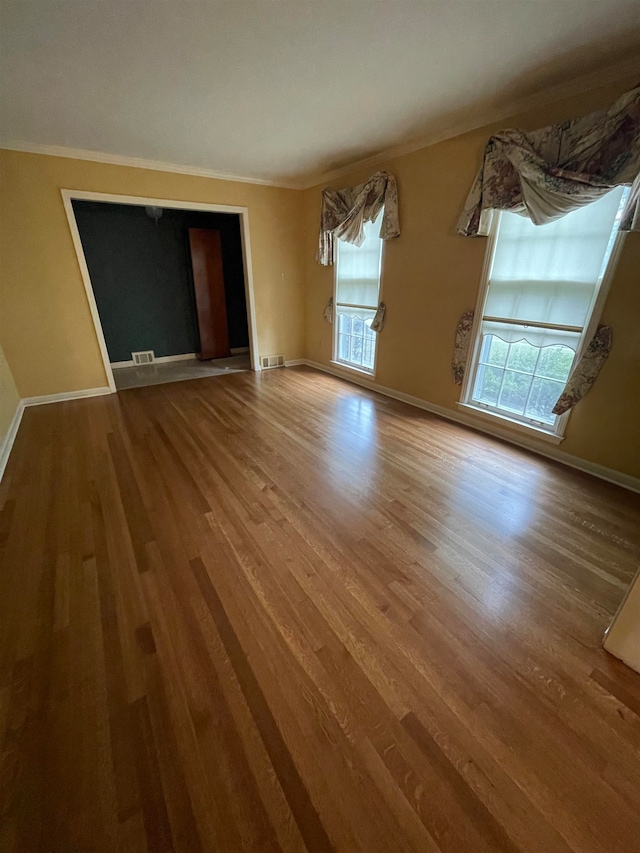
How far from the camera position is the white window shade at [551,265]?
227 centimetres

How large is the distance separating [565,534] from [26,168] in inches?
216

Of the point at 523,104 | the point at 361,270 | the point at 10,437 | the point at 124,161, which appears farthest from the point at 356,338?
the point at 10,437

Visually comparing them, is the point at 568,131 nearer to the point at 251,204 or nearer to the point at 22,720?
the point at 251,204

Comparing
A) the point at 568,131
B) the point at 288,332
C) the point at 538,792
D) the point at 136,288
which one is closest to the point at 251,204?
the point at 288,332

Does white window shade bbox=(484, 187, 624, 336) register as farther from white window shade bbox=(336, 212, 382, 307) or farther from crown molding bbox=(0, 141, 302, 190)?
crown molding bbox=(0, 141, 302, 190)

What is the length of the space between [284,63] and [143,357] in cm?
476

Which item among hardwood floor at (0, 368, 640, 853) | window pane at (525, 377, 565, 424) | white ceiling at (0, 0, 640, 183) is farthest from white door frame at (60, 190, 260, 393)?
window pane at (525, 377, 565, 424)

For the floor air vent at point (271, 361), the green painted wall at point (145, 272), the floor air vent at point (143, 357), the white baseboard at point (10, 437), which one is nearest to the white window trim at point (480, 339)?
the floor air vent at point (271, 361)

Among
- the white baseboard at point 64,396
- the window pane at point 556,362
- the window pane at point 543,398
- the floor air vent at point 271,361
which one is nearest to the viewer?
the window pane at point 556,362

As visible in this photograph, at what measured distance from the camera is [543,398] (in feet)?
9.10

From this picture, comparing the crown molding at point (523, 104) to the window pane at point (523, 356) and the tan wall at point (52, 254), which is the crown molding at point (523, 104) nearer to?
the window pane at point (523, 356)

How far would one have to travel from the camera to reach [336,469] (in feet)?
8.53

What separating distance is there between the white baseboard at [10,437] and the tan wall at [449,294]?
3.74 metres

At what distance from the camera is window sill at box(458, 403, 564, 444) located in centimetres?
275
